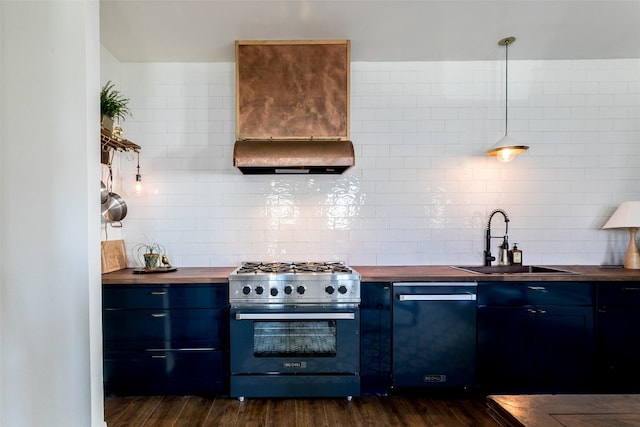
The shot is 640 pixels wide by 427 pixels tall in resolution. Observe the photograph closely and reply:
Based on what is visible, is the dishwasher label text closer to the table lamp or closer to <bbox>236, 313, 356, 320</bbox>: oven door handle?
<bbox>236, 313, 356, 320</bbox>: oven door handle

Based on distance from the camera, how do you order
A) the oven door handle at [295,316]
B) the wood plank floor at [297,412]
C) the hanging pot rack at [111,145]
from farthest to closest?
the hanging pot rack at [111,145]
the oven door handle at [295,316]
the wood plank floor at [297,412]

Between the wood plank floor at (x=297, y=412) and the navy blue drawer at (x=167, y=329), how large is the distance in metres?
0.39

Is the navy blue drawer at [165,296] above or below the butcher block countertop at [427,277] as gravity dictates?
below

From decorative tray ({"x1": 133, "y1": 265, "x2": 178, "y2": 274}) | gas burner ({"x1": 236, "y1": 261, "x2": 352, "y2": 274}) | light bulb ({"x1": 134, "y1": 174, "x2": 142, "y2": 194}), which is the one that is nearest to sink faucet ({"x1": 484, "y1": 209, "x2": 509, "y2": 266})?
gas burner ({"x1": 236, "y1": 261, "x2": 352, "y2": 274})

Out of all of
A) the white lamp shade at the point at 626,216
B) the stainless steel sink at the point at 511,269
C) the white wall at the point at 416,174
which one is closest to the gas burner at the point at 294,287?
the white wall at the point at 416,174

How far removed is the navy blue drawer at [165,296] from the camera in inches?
95.8

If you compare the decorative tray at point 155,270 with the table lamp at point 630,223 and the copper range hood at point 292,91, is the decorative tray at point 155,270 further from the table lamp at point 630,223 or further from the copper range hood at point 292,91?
the table lamp at point 630,223

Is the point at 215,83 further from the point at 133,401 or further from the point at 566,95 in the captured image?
the point at 566,95

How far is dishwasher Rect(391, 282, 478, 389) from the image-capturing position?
8.04ft

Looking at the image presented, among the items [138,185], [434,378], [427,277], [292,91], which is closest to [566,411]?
[427,277]

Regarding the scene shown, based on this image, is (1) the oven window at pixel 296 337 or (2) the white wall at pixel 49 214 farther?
(1) the oven window at pixel 296 337

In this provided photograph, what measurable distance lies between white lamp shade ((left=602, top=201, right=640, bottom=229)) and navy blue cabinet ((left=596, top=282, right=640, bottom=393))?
58 cm

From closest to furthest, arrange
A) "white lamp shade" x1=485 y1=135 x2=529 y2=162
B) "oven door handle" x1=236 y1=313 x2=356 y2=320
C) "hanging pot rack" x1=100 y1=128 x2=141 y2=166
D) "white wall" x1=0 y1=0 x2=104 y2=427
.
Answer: "white wall" x1=0 y1=0 x2=104 y2=427 < "oven door handle" x1=236 y1=313 x2=356 y2=320 < "hanging pot rack" x1=100 y1=128 x2=141 y2=166 < "white lamp shade" x1=485 y1=135 x2=529 y2=162

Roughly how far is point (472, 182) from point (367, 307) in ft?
5.05
